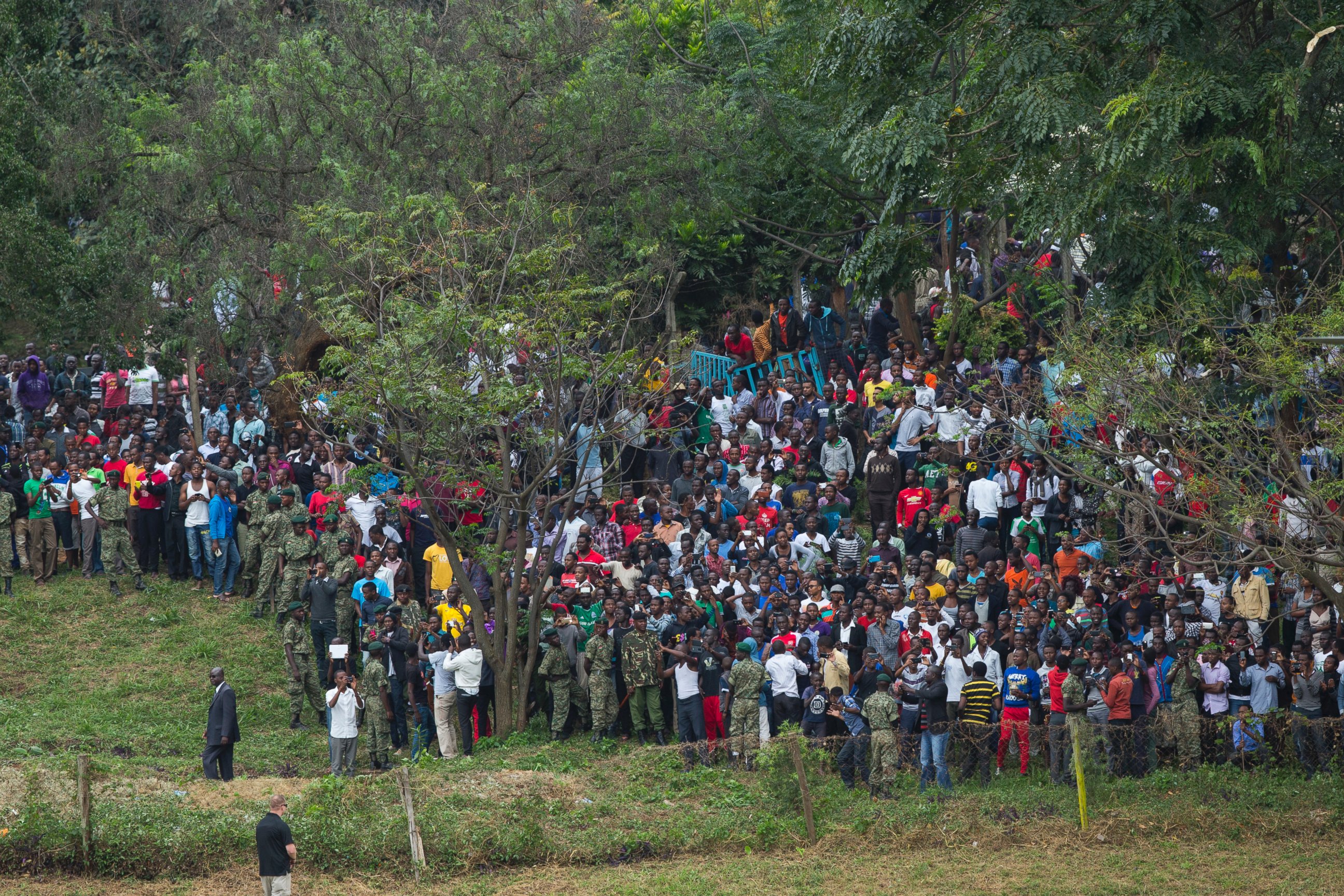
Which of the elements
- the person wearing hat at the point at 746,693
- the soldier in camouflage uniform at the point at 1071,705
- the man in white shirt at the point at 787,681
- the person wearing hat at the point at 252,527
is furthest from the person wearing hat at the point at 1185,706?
the person wearing hat at the point at 252,527

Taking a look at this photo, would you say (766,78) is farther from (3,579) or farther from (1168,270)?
(3,579)

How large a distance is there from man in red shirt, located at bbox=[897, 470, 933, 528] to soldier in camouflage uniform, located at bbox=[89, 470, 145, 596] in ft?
37.3

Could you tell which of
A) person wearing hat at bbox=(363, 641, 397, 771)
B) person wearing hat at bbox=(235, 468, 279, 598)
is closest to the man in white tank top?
person wearing hat at bbox=(235, 468, 279, 598)

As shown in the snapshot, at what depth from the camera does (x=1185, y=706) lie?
52.2 feet

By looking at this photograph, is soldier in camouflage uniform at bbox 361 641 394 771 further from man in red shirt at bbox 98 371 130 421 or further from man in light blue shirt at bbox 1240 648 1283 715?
man in red shirt at bbox 98 371 130 421

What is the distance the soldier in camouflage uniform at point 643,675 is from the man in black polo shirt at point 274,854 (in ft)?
19.2

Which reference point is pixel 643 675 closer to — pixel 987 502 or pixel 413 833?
pixel 413 833

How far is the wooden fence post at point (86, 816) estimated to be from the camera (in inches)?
557

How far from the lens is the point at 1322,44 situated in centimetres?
1647

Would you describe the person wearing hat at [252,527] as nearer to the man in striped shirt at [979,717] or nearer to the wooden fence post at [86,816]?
the wooden fence post at [86,816]

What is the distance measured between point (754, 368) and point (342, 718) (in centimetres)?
1222

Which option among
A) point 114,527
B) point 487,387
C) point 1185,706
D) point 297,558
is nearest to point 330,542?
point 297,558

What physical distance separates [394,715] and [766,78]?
13562 mm

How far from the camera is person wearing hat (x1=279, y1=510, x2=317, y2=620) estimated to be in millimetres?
20594
